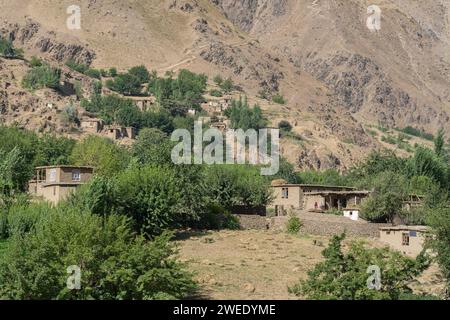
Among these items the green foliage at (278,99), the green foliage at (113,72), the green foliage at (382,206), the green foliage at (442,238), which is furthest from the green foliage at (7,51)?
the green foliage at (442,238)

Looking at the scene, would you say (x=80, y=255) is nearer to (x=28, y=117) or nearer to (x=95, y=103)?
(x=28, y=117)

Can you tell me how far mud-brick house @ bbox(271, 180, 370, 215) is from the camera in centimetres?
6962

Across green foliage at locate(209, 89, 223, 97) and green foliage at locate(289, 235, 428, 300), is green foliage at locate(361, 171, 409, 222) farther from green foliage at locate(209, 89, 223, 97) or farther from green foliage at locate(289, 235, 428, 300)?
green foliage at locate(209, 89, 223, 97)

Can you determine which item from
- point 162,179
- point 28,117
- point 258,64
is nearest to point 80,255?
point 162,179

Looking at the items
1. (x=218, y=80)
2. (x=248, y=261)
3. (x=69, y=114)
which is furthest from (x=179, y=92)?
(x=248, y=261)

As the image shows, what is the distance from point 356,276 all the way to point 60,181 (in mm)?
30614

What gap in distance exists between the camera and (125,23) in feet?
575

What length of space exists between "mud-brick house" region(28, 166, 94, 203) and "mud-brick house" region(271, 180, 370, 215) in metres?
15.2

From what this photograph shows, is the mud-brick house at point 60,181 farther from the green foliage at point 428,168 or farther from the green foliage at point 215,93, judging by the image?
the green foliage at point 215,93

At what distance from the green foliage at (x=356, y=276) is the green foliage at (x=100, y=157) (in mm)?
31871

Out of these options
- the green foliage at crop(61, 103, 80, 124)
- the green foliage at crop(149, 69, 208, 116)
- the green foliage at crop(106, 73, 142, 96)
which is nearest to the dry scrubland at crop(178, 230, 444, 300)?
the green foliage at crop(61, 103, 80, 124)

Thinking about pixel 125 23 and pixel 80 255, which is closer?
pixel 80 255
